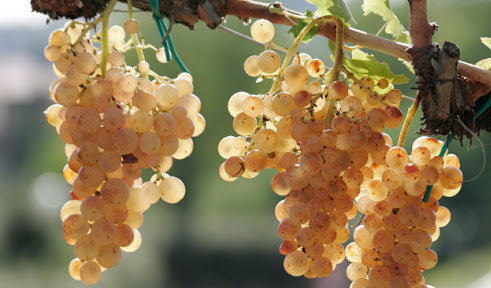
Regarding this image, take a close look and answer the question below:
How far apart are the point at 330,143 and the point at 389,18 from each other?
143 millimetres

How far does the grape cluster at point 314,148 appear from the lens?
0.41m

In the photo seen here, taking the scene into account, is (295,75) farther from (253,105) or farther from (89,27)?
(89,27)

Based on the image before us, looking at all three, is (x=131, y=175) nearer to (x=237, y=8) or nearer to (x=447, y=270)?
(x=237, y=8)

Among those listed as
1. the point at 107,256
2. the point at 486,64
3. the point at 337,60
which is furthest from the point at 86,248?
the point at 486,64

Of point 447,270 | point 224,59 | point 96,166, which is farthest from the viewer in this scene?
point 224,59

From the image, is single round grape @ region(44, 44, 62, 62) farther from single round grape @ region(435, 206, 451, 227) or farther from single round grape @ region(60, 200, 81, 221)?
single round grape @ region(435, 206, 451, 227)

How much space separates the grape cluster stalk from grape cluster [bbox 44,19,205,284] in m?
0.06

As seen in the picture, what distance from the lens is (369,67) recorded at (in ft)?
1.49

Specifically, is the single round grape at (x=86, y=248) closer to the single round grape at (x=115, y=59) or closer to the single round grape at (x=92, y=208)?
the single round grape at (x=92, y=208)

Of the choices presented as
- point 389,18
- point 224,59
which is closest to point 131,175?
point 389,18

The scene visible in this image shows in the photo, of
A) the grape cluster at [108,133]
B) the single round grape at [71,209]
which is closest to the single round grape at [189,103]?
the grape cluster at [108,133]

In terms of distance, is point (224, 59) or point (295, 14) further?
point (224, 59)

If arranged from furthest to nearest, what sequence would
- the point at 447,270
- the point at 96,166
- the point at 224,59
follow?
the point at 224,59 → the point at 447,270 → the point at 96,166

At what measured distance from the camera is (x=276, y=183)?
17.2 inches
